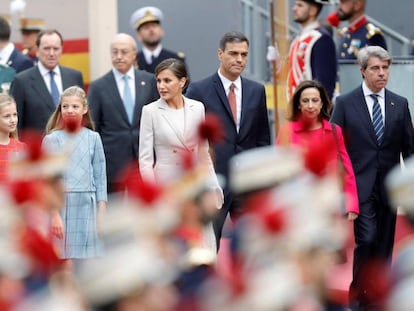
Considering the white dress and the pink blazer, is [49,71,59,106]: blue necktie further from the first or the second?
the pink blazer

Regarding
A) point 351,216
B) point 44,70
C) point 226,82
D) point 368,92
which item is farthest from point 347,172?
point 44,70

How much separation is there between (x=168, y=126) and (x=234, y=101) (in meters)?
0.74

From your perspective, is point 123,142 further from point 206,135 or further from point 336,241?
point 336,241

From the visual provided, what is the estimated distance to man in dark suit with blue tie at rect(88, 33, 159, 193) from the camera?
10.4 meters

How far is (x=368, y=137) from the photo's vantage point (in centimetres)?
947

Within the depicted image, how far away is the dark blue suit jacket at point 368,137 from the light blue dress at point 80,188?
1519 millimetres

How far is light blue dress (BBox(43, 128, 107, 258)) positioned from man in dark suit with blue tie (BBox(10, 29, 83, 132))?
133 cm

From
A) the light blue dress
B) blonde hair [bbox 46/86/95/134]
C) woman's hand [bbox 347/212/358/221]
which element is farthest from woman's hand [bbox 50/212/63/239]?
woman's hand [bbox 347/212/358/221]

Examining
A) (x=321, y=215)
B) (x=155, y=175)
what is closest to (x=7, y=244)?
(x=321, y=215)

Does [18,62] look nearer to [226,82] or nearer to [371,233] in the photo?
[226,82]

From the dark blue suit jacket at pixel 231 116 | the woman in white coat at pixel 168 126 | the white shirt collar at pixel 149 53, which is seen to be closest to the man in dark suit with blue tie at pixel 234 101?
the dark blue suit jacket at pixel 231 116

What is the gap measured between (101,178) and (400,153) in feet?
6.19

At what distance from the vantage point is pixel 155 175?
9.06 metres

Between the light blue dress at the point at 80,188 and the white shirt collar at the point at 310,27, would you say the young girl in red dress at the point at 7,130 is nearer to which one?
the light blue dress at the point at 80,188
